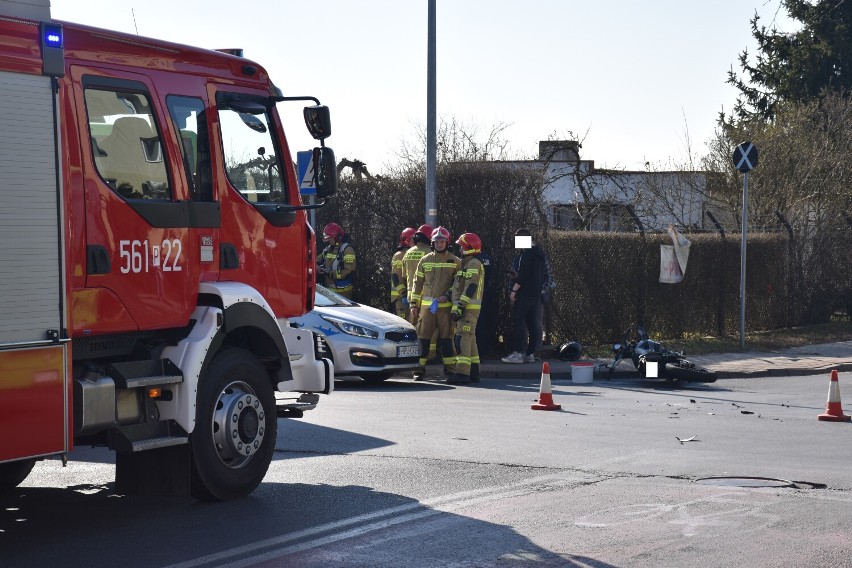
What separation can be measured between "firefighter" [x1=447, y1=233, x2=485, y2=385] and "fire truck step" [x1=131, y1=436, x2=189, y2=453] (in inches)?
368

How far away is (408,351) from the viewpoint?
16906mm

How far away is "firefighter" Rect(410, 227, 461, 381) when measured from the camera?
1772 centimetres

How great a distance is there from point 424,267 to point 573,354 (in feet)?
10.6

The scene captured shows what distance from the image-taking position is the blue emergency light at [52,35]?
23.3 feet

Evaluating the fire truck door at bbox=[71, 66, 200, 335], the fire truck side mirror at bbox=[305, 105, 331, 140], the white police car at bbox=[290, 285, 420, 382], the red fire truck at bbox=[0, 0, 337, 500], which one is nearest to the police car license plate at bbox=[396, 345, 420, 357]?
the white police car at bbox=[290, 285, 420, 382]

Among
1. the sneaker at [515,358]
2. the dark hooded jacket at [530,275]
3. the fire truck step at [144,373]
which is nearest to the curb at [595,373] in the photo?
the sneaker at [515,358]

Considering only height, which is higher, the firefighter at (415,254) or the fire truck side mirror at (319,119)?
the fire truck side mirror at (319,119)

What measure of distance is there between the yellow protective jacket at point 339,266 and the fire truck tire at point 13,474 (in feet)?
39.1

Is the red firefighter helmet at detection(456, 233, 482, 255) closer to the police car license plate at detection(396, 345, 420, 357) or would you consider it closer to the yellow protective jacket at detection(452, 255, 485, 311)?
the yellow protective jacket at detection(452, 255, 485, 311)

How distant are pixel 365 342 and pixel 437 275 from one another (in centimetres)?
181

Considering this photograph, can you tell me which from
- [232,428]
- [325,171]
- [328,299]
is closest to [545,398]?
[328,299]

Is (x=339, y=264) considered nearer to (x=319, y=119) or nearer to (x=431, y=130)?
(x=431, y=130)

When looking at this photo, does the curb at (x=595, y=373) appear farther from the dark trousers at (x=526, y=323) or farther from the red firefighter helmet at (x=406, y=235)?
the red firefighter helmet at (x=406, y=235)

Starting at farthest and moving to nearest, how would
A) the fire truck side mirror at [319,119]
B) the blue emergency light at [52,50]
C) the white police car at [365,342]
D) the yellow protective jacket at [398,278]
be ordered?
the yellow protective jacket at [398,278] → the white police car at [365,342] → the fire truck side mirror at [319,119] → the blue emergency light at [52,50]
